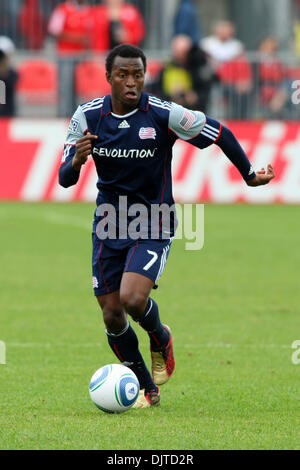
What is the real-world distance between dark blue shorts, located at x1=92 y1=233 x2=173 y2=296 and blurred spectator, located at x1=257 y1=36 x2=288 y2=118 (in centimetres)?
1428

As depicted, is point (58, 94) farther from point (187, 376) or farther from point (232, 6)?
point (187, 376)

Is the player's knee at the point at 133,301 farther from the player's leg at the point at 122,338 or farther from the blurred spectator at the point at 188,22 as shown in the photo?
the blurred spectator at the point at 188,22

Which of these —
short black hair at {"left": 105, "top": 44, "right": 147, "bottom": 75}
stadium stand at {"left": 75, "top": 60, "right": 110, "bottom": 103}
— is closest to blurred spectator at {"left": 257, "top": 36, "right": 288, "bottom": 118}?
stadium stand at {"left": 75, "top": 60, "right": 110, "bottom": 103}

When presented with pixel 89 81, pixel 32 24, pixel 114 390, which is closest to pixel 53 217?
pixel 89 81

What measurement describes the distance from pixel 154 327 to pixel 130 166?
1054 mm

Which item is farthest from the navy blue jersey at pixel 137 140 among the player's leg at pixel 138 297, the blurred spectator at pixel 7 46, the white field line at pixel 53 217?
the blurred spectator at pixel 7 46

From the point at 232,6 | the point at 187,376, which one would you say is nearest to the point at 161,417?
the point at 187,376

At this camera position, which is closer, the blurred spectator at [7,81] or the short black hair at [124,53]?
the short black hair at [124,53]

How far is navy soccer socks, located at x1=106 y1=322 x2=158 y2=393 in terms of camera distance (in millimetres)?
6902

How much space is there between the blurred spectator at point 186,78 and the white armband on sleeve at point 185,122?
13.8 metres

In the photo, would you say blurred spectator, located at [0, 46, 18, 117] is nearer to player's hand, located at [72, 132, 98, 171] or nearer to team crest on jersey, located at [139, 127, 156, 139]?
team crest on jersey, located at [139, 127, 156, 139]

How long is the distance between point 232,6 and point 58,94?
8.00 m

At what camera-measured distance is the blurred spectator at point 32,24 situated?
877 inches

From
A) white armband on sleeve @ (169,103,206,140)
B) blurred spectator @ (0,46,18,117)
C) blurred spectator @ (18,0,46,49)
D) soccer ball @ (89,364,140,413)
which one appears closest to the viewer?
soccer ball @ (89,364,140,413)
